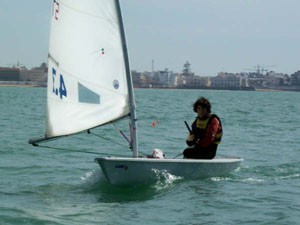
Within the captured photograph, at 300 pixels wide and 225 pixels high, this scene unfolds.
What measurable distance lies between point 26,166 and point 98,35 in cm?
386

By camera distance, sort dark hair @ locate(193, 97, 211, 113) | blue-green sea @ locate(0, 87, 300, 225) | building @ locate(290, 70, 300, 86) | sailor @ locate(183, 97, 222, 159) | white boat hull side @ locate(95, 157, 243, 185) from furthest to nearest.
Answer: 1. building @ locate(290, 70, 300, 86)
2. sailor @ locate(183, 97, 222, 159)
3. dark hair @ locate(193, 97, 211, 113)
4. white boat hull side @ locate(95, 157, 243, 185)
5. blue-green sea @ locate(0, 87, 300, 225)

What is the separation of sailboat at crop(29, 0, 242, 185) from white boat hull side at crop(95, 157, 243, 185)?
→ 13 mm

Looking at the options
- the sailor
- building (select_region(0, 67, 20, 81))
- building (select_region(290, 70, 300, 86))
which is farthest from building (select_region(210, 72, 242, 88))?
the sailor

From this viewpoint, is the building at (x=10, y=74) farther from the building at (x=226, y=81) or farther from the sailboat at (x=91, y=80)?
the sailboat at (x=91, y=80)

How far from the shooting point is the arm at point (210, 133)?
10664 millimetres

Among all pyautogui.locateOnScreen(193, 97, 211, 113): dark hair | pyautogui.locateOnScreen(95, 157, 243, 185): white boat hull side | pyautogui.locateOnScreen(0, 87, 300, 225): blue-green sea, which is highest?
pyautogui.locateOnScreen(193, 97, 211, 113): dark hair

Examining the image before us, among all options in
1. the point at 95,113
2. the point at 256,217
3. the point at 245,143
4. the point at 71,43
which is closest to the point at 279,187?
the point at 256,217

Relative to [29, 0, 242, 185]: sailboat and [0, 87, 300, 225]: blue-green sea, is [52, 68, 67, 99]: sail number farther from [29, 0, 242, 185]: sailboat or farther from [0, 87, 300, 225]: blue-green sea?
[0, 87, 300, 225]: blue-green sea

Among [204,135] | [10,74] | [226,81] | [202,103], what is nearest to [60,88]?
[202,103]

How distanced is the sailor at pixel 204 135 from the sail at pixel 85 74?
1391 mm

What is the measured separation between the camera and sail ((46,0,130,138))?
9711mm

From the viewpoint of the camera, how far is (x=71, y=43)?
977 cm

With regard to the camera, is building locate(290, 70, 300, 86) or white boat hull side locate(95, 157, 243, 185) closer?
white boat hull side locate(95, 157, 243, 185)

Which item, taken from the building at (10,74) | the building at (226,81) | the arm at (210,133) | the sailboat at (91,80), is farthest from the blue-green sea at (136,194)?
→ the building at (226,81)
